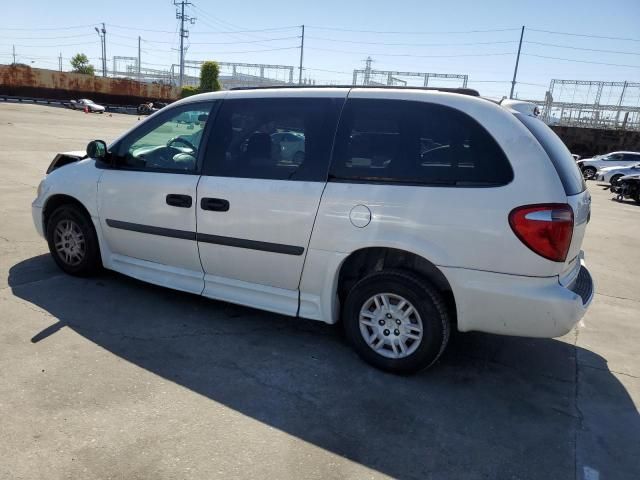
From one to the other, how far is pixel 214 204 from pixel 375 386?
1.78 meters

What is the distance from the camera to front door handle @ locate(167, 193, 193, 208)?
3.83 meters

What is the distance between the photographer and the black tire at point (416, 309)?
10.4ft

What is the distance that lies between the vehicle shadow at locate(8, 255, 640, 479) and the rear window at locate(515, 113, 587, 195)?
4.54 ft

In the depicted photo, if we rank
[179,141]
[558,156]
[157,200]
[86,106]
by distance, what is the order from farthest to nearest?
[86,106] → [179,141] → [157,200] → [558,156]

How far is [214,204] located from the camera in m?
3.72

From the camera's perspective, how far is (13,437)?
8.22 feet

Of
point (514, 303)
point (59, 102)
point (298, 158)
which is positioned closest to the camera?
point (514, 303)

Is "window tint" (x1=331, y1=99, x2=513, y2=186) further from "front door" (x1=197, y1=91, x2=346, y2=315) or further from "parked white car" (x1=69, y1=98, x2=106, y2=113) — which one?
"parked white car" (x1=69, y1=98, x2=106, y2=113)

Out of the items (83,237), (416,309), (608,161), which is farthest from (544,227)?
(608,161)

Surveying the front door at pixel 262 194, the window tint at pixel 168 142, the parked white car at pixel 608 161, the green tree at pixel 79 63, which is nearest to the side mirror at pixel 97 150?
the window tint at pixel 168 142

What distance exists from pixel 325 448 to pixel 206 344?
4.61 ft

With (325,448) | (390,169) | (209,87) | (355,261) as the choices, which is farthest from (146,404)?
(209,87)

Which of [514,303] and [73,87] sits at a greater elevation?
[73,87]

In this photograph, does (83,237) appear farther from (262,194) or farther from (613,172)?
(613,172)
